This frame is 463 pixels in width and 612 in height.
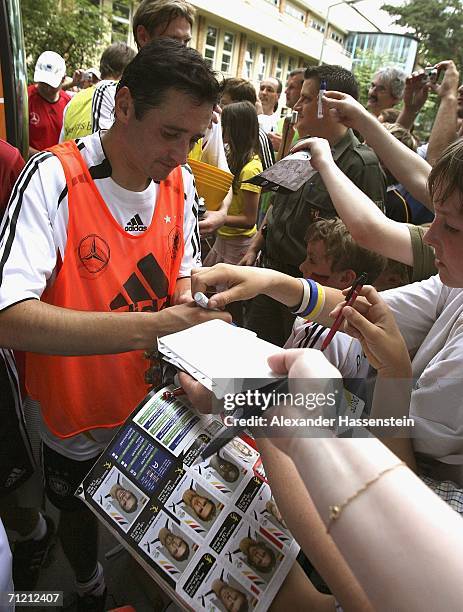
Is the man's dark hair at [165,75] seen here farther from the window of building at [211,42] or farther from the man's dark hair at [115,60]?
the window of building at [211,42]

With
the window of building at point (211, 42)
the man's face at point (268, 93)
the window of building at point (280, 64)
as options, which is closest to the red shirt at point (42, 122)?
the man's face at point (268, 93)

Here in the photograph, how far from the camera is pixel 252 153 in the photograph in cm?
398

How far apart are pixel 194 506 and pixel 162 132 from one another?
1.13 meters

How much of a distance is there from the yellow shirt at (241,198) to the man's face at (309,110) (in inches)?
29.4

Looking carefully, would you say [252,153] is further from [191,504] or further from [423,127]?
[423,127]

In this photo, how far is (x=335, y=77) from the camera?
2961mm

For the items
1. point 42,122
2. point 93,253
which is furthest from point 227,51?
point 93,253

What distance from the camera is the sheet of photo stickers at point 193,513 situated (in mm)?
923

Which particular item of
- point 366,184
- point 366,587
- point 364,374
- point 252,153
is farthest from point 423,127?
point 366,587

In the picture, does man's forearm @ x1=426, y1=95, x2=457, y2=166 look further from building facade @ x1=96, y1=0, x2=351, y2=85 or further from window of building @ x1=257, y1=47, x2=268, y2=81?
window of building @ x1=257, y1=47, x2=268, y2=81

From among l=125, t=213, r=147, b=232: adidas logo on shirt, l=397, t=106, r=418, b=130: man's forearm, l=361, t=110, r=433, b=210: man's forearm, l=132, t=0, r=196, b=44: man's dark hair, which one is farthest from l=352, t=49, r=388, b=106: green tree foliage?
l=125, t=213, r=147, b=232: adidas logo on shirt

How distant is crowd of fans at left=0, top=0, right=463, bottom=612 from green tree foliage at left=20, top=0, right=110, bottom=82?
10.6m

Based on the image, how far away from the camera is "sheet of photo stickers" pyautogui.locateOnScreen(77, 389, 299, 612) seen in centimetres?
92

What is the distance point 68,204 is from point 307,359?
0.98 metres
